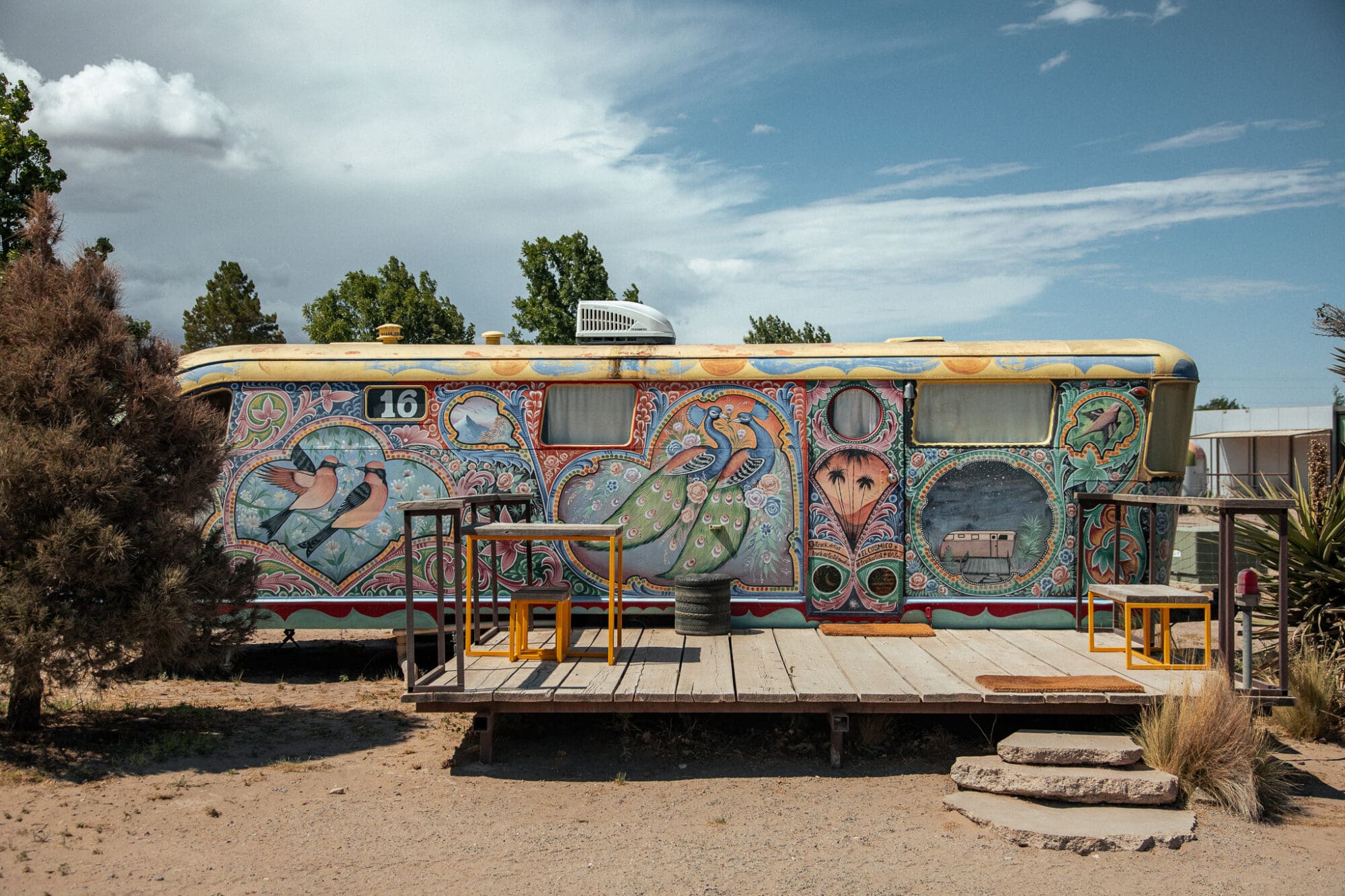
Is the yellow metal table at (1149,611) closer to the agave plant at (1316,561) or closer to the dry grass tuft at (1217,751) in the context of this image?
the dry grass tuft at (1217,751)

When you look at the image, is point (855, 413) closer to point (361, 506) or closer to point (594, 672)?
point (594, 672)

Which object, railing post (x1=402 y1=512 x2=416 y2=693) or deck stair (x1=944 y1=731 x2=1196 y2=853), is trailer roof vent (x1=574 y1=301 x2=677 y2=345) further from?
deck stair (x1=944 y1=731 x2=1196 y2=853)

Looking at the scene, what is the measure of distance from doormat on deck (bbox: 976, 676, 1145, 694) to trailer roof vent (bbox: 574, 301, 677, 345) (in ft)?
13.1

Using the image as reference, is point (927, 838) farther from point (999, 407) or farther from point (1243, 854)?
point (999, 407)

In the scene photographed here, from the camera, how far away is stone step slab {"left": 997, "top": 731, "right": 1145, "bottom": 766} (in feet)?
19.5

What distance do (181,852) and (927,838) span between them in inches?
157

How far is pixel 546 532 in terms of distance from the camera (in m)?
6.92

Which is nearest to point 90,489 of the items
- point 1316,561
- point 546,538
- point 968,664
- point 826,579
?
point 546,538

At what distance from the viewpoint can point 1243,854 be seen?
523cm

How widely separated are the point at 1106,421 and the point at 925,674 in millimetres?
2872

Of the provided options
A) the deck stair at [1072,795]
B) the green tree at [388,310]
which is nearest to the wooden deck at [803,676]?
the deck stair at [1072,795]

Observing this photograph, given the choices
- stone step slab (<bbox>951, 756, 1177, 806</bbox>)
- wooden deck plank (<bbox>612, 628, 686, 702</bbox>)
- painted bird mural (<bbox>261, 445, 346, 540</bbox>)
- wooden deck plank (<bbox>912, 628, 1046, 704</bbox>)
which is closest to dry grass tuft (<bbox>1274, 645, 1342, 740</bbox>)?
stone step slab (<bbox>951, 756, 1177, 806</bbox>)

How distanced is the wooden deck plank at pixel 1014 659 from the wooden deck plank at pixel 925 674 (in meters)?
0.37

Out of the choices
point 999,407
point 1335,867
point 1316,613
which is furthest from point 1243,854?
point 999,407
